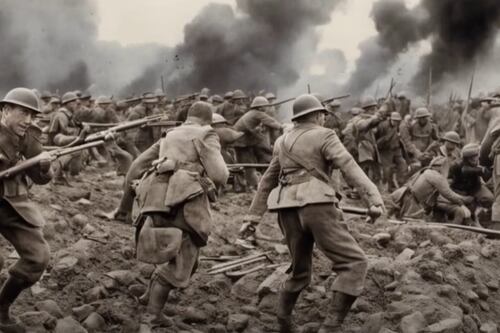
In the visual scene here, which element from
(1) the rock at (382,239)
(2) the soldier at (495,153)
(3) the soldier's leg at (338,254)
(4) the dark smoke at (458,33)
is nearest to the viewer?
(3) the soldier's leg at (338,254)

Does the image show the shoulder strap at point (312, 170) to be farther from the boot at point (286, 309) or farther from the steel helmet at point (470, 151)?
the steel helmet at point (470, 151)

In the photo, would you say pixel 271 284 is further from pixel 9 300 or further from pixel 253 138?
pixel 253 138

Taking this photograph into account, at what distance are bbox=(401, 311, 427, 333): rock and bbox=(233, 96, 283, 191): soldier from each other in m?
7.03

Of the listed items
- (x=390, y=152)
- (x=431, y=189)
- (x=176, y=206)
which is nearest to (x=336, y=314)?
(x=176, y=206)

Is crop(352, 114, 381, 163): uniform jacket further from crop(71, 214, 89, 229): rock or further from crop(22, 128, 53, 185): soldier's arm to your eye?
crop(22, 128, 53, 185): soldier's arm

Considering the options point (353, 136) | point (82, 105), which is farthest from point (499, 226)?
point (82, 105)

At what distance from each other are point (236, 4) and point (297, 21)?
2.83 meters

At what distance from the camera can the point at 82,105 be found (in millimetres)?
15320

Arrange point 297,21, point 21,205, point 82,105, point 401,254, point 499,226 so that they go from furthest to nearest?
1. point 297,21
2. point 82,105
3. point 499,226
4. point 401,254
5. point 21,205

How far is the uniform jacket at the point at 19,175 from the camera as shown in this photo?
5.38 meters

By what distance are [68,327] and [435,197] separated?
248 inches

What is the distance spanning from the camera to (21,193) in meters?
5.49

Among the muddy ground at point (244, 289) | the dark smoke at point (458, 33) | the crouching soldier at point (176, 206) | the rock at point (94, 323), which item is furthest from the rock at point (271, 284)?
the dark smoke at point (458, 33)

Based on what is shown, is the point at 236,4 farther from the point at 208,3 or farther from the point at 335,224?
the point at 335,224
